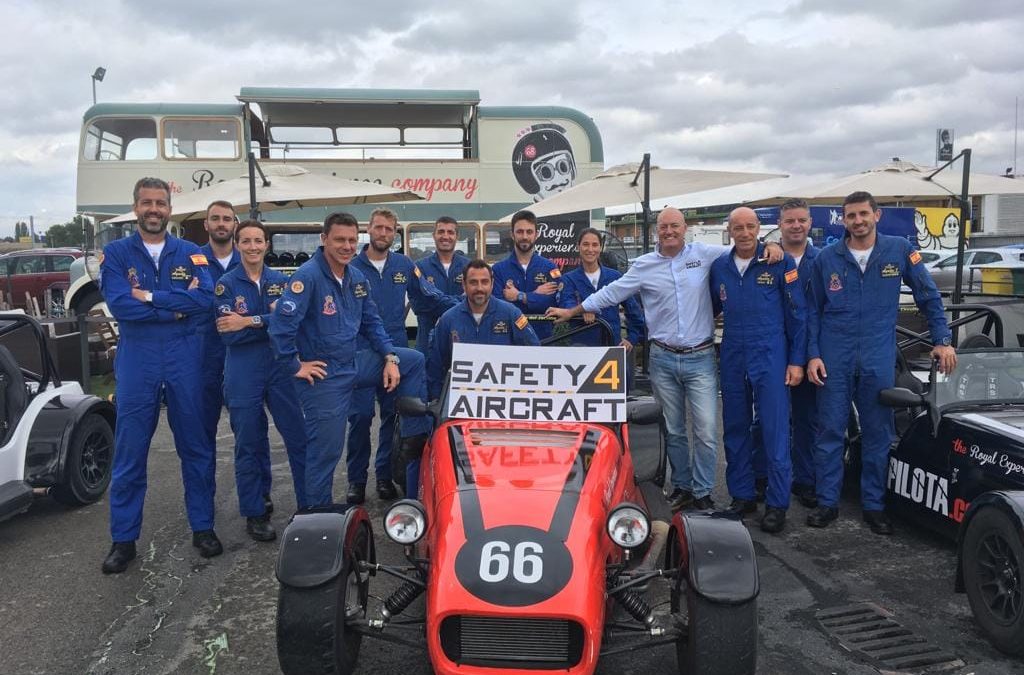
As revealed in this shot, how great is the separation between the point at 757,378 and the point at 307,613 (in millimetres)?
3332

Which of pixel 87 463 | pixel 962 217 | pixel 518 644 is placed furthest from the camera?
pixel 962 217

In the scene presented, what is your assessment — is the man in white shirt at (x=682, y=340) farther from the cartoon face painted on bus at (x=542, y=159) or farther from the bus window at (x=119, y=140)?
the bus window at (x=119, y=140)

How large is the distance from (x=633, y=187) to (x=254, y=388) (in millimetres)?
6186

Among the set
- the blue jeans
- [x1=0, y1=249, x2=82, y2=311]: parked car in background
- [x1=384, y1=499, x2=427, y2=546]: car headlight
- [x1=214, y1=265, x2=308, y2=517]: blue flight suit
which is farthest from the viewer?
[x1=0, y1=249, x2=82, y2=311]: parked car in background

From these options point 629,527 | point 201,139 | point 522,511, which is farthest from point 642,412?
point 201,139

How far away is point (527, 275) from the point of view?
22.0 ft

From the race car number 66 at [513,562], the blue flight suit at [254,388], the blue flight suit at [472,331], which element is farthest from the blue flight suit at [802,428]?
the blue flight suit at [254,388]

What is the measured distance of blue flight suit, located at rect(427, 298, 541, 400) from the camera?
15.9 ft

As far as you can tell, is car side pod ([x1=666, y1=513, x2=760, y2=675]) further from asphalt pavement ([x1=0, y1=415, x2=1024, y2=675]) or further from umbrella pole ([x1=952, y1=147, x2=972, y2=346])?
umbrella pole ([x1=952, y1=147, x2=972, y2=346])

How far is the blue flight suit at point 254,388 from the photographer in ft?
15.9

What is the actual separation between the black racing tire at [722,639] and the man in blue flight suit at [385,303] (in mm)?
3255

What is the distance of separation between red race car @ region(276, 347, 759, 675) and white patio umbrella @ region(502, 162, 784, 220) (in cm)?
640

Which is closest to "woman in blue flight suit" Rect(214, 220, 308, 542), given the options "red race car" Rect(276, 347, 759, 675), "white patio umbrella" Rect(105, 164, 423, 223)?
"red race car" Rect(276, 347, 759, 675)

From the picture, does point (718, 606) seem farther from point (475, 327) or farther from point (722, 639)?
point (475, 327)
